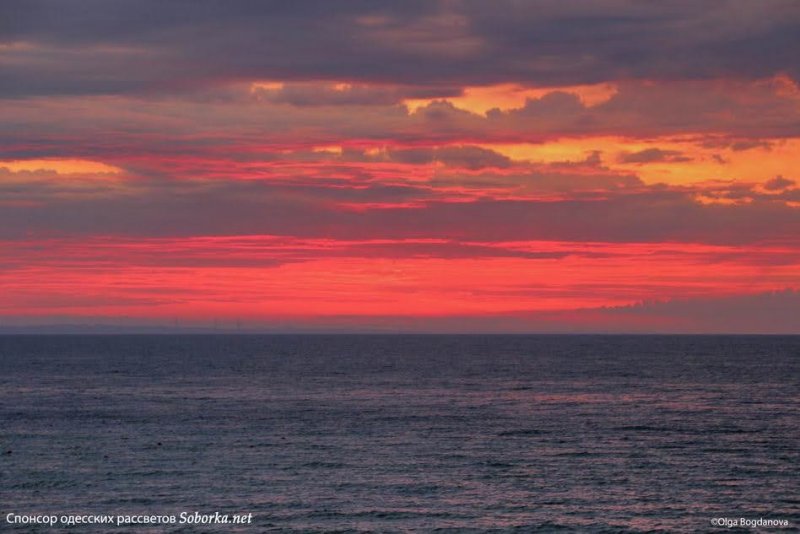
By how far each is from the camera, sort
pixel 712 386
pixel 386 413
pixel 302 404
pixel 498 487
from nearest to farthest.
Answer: pixel 498 487 < pixel 386 413 < pixel 302 404 < pixel 712 386

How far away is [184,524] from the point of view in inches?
2167

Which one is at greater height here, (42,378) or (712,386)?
(42,378)

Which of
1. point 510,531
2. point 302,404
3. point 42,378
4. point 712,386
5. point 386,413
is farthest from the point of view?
point 42,378

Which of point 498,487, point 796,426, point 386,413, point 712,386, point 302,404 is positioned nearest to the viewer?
point 498,487

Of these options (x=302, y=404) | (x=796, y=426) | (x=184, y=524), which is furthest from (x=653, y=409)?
(x=184, y=524)

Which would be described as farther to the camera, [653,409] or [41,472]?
[653,409]

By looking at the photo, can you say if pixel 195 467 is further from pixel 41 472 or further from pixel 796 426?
pixel 796 426

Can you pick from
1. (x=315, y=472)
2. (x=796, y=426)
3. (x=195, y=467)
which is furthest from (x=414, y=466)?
(x=796, y=426)

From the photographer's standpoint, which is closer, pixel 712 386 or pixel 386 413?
pixel 386 413

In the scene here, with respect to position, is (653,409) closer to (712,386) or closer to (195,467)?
(712,386)

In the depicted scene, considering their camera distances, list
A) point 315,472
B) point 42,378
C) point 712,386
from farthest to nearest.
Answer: point 42,378 → point 712,386 → point 315,472

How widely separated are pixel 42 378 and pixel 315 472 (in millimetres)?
124260

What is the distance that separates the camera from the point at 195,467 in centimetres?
7169

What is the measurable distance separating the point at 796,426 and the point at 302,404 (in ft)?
200
